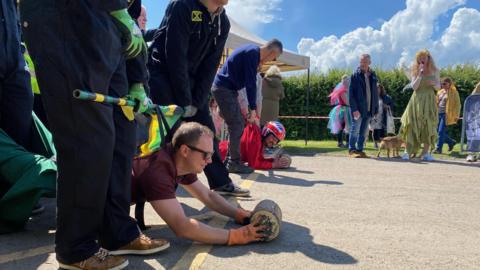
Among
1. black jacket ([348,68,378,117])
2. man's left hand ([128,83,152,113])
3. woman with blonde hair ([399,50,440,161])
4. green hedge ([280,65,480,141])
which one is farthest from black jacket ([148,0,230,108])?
green hedge ([280,65,480,141])

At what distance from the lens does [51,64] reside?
1.92 m

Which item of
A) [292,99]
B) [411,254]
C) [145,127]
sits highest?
[292,99]

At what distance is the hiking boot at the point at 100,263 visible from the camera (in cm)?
209

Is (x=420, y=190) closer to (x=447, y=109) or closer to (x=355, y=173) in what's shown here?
(x=355, y=173)

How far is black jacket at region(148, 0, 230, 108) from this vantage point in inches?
139

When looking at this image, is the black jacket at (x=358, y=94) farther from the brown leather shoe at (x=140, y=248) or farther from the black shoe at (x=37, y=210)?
the brown leather shoe at (x=140, y=248)

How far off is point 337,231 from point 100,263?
5.47ft

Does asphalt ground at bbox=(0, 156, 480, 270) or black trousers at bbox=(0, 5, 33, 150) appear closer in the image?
asphalt ground at bbox=(0, 156, 480, 270)

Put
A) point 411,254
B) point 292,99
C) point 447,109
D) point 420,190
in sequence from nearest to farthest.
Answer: point 411,254, point 420,190, point 447,109, point 292,99

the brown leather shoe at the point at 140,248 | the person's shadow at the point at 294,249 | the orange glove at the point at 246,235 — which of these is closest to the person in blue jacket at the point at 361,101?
the person's shadow at the point at 294,249

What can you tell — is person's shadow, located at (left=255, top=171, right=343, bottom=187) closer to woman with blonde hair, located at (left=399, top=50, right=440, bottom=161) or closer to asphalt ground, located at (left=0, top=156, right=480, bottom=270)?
asphalt ground, located at (left=0, top=156, right=480, bottom=270)

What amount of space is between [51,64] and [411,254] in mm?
2187

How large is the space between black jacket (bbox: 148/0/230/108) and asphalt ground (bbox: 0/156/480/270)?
975mm

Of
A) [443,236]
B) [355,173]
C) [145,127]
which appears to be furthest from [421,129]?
[145,127]
